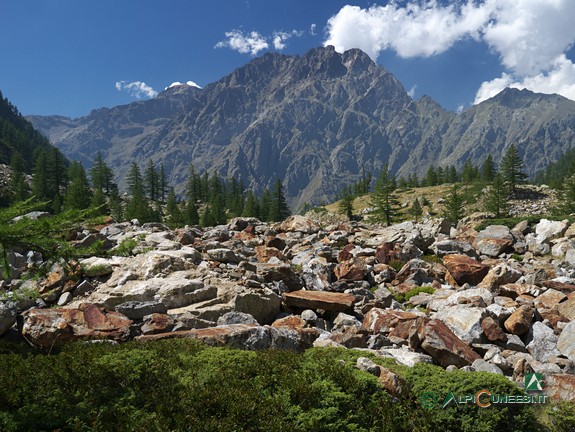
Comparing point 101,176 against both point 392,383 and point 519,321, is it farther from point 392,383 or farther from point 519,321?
point 392,383

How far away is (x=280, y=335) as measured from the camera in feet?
34.0

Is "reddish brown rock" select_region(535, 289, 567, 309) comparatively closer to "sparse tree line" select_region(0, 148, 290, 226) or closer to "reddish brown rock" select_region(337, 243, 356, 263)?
"reddish brown rock" select_region(337, 243, 356, 263)

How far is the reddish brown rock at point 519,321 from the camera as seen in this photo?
1234 cm

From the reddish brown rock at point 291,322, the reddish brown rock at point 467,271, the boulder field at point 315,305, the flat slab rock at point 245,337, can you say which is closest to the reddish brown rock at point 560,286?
the boulder field at point 315,305

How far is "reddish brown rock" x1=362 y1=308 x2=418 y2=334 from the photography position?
1262cm

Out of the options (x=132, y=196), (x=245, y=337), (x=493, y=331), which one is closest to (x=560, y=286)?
(x=493, y=331)

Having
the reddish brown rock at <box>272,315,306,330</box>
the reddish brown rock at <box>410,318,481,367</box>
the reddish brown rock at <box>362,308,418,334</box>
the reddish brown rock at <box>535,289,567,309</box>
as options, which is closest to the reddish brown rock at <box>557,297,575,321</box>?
the reddish brown rock at <box>535,289,567,309</box>

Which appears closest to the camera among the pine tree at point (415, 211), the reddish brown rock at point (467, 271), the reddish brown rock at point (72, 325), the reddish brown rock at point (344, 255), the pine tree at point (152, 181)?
the reddish brown rock at point (72, 325)

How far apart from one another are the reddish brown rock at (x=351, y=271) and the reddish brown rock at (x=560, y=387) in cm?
1123

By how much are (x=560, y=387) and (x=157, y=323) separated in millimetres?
10447

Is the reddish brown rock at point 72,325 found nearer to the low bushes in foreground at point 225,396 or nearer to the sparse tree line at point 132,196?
the low bushes in foreground at point 225,396

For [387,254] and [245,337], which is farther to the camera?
[387,254]

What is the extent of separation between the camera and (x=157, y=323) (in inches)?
435

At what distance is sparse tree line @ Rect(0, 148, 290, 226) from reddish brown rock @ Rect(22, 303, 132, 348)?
144 ft
